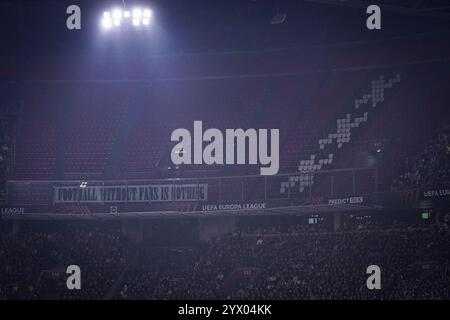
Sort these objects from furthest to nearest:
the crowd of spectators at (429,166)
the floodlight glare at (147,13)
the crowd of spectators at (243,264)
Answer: the floodlight glare at (147,13) < the crowd of spectators at (429,166) < the crowd of spectators at (243,264)

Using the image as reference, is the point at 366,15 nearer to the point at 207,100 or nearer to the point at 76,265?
the point at 207,100

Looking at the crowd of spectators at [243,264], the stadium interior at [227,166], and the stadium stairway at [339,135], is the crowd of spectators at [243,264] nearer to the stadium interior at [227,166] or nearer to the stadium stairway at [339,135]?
the stadium interior at [227,166]

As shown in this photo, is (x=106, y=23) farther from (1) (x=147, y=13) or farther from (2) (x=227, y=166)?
(2) (x=227, y=166)

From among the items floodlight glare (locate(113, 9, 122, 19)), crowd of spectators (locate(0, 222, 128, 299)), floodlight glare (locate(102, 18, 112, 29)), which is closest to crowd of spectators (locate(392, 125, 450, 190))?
crowd of spectators (locate(0, 222, 128, 299))

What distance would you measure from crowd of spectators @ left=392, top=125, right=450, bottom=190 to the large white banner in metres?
9.34

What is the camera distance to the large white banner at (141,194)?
134ft

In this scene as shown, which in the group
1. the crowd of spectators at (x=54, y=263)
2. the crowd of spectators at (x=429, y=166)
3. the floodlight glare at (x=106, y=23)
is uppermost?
the floodlight glare at (x=106, y=23)

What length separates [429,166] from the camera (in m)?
36.8

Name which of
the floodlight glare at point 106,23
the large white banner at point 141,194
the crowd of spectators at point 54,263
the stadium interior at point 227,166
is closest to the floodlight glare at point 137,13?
the floodlight glare at point 106,23

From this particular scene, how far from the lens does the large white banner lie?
4081 cm

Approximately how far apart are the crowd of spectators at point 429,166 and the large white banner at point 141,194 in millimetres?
9336

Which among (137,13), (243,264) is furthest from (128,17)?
(243,264)

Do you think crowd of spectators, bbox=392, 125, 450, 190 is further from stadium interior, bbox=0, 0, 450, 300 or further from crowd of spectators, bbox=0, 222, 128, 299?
crowd of spectators, bbox=0, 222, 128, 299

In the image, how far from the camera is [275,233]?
40.2 meters
